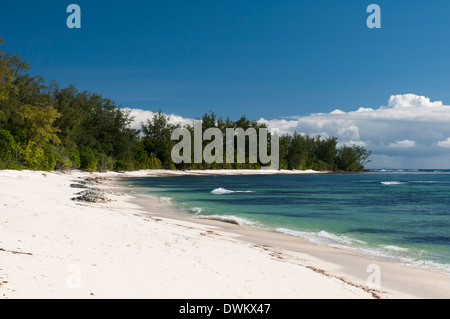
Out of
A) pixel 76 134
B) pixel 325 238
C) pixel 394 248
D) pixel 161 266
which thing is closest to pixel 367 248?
pixel 394 248

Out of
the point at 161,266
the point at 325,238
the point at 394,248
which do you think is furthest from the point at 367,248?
the point at 161,266

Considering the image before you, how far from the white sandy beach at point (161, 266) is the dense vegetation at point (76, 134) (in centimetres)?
3395

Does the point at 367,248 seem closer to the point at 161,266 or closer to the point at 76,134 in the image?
the point at 161,266

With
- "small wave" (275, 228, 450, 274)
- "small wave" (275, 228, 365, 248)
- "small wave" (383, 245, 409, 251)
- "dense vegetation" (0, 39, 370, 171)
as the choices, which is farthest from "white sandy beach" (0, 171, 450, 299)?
"dense vegetation" (0, 39, 370, 171)

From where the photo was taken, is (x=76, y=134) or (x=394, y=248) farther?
(x=76, y=134)

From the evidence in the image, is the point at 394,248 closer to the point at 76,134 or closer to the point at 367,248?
the point at 367,248

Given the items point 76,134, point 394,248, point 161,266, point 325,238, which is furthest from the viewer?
point 76,134

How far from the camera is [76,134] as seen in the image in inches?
3457

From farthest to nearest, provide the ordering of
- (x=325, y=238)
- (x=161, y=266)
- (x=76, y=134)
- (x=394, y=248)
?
(x=76, y=134) < (x=325, y=238) < (x=394, y=248) < (x=161, y=266)

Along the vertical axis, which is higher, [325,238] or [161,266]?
[161,266]

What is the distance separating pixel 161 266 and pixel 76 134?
86.7 metres

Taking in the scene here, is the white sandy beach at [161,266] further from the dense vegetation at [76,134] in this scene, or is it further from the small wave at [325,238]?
the dense vegetation at [76,134]

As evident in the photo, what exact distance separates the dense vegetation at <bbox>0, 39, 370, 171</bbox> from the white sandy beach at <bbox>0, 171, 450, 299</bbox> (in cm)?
3395
